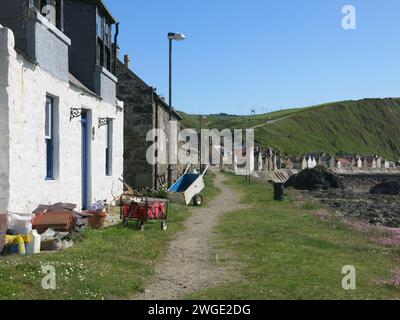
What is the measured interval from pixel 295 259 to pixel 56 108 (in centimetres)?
734

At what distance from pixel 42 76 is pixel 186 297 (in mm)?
7174

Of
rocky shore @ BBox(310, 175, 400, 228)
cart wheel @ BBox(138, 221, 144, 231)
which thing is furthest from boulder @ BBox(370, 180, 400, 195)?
cart wheel @ BBox(138, 221, 144, 231)

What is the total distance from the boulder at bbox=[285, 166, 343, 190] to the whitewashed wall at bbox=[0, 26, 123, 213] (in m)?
46.5

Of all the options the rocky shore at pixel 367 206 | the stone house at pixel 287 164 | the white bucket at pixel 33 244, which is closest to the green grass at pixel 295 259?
the white bucket at pixel 33 244

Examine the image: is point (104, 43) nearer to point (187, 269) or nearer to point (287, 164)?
point (187, 269)

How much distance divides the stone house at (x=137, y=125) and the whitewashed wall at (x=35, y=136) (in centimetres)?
862

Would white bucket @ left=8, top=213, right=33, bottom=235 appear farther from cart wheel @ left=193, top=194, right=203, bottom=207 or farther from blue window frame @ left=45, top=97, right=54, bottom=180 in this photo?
cart wheel @ left=193, top=194, right=203, bottom=207

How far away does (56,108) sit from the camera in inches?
562

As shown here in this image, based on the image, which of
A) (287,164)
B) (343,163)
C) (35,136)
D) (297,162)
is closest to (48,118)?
(35,136)

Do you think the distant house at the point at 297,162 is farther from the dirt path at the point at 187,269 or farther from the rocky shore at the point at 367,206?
the dirt path at the point at 187,269

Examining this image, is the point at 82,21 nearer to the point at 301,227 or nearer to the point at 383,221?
the point at 301,227

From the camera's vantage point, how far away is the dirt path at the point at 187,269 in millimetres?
8773
